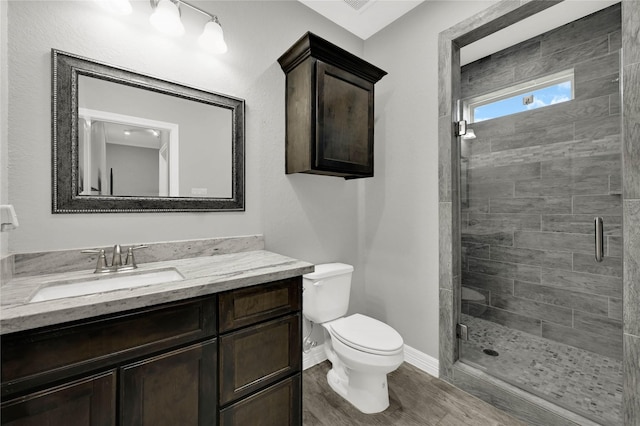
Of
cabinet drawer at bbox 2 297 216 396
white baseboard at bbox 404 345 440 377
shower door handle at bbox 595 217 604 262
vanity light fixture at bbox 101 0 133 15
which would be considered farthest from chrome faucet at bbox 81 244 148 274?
shower door handle at bbox 595 217 604 262

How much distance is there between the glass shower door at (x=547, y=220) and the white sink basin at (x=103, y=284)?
1903 millimetres

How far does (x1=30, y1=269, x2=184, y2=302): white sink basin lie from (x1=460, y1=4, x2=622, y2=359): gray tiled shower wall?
188 cm

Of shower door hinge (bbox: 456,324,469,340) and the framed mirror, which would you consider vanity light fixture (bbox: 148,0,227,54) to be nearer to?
the framed mirror

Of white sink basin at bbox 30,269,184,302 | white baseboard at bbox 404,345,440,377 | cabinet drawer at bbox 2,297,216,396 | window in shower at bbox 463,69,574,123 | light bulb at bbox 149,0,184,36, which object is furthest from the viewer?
window in shower at bbox 463,69,574,123

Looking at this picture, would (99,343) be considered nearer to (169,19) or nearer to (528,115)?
(169,19)

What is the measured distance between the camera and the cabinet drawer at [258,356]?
107 centimetres

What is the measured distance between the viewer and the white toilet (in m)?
1.49

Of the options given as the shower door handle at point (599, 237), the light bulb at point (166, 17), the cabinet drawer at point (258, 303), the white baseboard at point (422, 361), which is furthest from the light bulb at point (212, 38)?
the shower door handle at point (599, 237)

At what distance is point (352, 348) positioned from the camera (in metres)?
1.54

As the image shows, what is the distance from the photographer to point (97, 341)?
2.73 ft

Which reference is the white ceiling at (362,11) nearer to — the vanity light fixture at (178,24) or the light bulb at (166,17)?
the vanity light fixture at (178,24)

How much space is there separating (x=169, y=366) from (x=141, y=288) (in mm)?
298

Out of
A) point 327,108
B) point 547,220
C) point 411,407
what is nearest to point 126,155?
point 327,108

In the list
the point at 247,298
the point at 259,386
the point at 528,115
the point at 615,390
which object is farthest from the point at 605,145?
the point at 259,386
